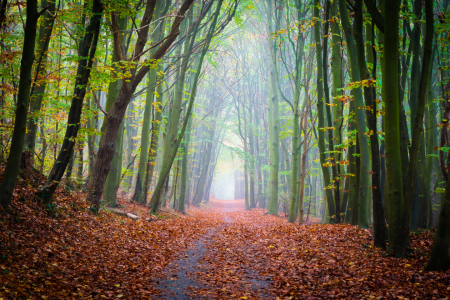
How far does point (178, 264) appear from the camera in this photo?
5.67 metres

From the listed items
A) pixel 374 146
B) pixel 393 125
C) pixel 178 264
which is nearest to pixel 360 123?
pixel 374 146

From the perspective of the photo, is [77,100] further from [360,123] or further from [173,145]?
[360,123]

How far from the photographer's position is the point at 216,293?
167 inches

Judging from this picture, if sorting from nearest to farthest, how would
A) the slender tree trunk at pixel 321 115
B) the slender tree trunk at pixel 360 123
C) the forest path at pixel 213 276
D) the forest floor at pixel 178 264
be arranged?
the forest floor at pixel 178 264
the forest path at pixel 213 276
the slender tree trunk at pixel 360 123
the slender tree trunk at pixel 321 115

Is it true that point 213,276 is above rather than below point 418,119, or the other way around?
below

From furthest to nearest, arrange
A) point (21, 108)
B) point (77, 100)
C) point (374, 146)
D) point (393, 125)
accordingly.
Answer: point (77, 100) → point (374, 146) → point (393, 125) → point (21, 108)

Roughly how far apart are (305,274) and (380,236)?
6.87 feet

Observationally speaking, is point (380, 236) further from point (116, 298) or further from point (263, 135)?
point (263, 135)

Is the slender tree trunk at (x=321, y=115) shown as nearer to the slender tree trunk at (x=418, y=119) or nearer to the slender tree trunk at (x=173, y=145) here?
the slender tree trunk at (x=418, y=119)

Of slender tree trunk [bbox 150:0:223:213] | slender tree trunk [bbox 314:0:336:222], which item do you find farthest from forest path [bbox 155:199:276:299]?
slender tree trunk [bbox 150:0:223:213]

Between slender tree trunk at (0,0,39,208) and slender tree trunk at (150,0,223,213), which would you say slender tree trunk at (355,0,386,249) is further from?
slender tree trunk at (150,0,223,213)

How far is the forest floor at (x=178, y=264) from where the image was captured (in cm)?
376

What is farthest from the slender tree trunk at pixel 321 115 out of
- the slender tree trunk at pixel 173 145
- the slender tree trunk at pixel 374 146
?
the slender tree trunk at pixel 173 145

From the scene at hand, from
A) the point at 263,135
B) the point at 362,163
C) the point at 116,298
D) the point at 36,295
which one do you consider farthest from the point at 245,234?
the point at 263,135
